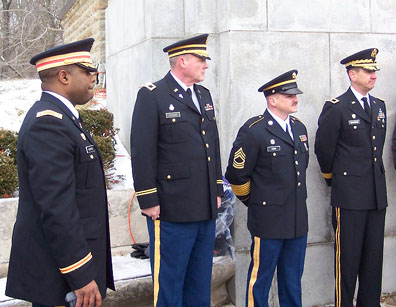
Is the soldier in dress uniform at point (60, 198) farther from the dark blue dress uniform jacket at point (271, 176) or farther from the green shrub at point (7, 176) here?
the green shrub at point (7, 176)

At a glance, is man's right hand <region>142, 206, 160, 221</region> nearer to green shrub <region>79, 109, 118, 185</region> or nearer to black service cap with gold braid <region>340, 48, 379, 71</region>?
green shrub <region>79, 109, 118, 185</region>

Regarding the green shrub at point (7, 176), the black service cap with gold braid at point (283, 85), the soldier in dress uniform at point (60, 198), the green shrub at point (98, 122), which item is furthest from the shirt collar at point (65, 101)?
the green shrub at point (98, 122)

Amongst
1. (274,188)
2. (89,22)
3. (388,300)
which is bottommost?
(388,300)

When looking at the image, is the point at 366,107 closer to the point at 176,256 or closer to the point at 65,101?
the point at 176,256

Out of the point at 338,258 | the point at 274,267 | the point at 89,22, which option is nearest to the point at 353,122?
the point at 338,258

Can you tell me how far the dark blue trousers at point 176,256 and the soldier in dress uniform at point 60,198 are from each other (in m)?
0.87

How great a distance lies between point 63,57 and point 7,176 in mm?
2498

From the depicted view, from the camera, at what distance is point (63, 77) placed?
8.93 feet

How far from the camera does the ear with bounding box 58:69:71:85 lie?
2709 millimetres

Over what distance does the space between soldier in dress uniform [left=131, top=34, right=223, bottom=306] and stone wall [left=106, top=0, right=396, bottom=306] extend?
3.25 ft

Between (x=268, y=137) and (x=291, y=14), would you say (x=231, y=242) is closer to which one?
(x=268, y=137)

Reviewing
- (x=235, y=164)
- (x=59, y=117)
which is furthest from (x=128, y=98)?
(x=59, y=117)

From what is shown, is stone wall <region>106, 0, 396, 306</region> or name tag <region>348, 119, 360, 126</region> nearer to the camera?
name tag <region>348, 119, 360, 126</region>

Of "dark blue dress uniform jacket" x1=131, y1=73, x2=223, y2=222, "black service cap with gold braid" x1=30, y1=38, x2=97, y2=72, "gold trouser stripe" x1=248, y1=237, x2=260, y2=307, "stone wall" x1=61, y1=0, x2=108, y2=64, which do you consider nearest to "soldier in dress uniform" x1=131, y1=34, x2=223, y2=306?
"dark blue dress uniform jacket" x1=131, y1=73, x2=223, y2=222
